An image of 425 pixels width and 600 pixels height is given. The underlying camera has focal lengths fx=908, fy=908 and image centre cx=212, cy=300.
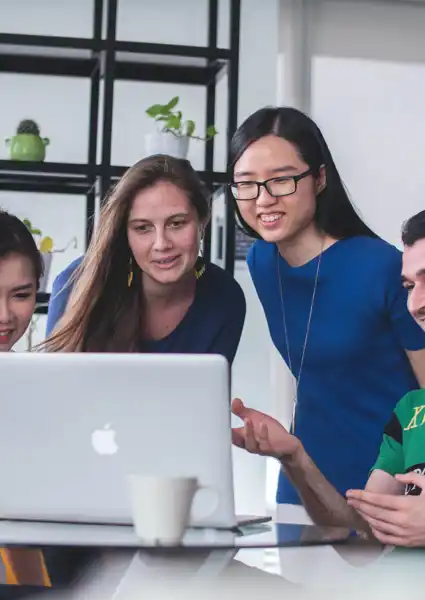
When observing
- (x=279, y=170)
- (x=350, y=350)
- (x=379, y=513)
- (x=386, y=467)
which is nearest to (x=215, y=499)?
(x=379, y=513)

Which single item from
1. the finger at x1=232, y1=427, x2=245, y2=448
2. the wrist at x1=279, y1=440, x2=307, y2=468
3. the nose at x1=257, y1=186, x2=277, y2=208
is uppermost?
the nose at x1=257, y1=186, x2=277, y2=208

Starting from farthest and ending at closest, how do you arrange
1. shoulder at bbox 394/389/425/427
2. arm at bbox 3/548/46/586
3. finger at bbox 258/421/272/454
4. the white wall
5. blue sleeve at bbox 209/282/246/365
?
1. the white wall
2. blue sleeve at bbox 209/282/246/365
3. shoulder at bbox 394/389/425/427
4. finger at bbox 258/421/272/454
5. arm at bbox 3/548/46/586

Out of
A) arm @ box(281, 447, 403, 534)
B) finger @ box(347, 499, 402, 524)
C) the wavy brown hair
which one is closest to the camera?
finger @ box(347, 499, 402, 524)

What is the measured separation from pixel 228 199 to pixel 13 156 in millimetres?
753

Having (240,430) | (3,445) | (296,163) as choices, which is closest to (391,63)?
(296,163)

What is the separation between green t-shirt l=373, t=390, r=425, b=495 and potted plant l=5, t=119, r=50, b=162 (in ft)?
6.01

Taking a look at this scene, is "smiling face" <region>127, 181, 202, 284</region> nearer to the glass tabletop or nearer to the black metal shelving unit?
the black metal shelving unit

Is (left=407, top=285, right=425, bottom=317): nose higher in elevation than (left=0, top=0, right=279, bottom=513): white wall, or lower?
lower

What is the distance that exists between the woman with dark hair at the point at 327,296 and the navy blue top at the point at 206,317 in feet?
0.47

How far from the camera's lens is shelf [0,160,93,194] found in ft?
10.1

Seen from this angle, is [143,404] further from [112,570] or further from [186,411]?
[112,570]

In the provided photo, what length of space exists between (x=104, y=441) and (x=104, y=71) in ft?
7.26

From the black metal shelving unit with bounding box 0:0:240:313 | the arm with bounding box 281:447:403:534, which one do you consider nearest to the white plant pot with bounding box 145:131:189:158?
the black metal shelving unit with bounding box 0:0:240:313

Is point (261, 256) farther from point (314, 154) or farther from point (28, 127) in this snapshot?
point (28, 127)
